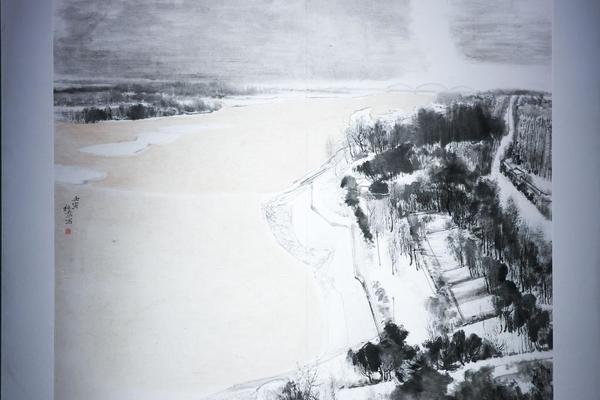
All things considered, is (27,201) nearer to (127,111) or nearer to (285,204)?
(127,111)

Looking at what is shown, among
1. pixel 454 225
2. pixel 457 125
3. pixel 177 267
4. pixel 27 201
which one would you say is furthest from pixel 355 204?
pixel 27 201

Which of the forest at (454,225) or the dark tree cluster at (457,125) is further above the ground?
the dark tree cluster at (457,125)

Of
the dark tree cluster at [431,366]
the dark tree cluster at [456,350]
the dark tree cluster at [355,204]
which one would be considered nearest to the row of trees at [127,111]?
the dark tree cluster at [355,204]

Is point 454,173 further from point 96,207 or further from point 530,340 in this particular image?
point 96,207

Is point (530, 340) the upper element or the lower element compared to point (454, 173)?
lower

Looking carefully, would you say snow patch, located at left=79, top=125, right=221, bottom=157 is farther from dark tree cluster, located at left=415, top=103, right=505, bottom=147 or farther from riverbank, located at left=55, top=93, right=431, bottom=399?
dark tree cluster, located at left=415, top=103, right=505, bottom=147

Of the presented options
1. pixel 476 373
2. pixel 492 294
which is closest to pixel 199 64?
pixel 492 294

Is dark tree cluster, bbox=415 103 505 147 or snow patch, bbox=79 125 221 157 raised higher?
dark tree cluster, bbox=415 103 505 147

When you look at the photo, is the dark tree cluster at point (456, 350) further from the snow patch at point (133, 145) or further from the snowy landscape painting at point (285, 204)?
the snow patch at point (133, 145)

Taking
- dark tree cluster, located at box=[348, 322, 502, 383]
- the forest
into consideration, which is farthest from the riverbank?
the forest
